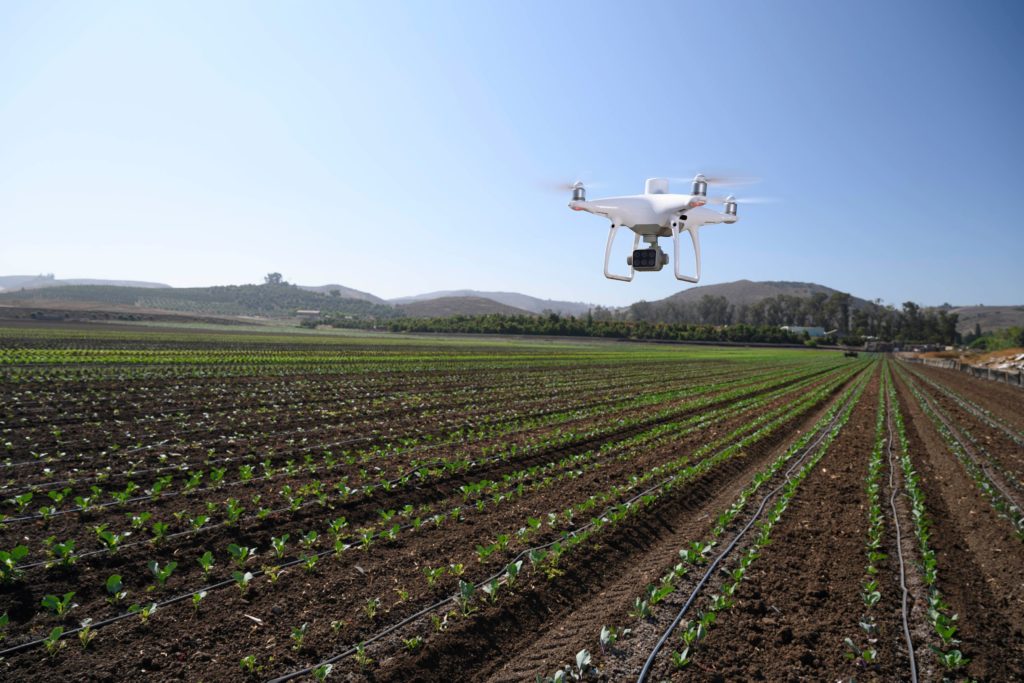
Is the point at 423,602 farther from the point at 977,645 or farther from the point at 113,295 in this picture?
the point at 113,295

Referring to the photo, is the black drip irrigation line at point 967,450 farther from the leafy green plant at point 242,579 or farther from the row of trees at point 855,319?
the row of trees at point 855,319

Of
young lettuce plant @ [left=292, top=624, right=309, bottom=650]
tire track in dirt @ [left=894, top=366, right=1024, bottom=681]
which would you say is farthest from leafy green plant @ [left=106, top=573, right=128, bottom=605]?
tire track in dirt @ [left=894, top=366, right=1024, bottom=681]

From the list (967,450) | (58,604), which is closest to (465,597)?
(58,604)

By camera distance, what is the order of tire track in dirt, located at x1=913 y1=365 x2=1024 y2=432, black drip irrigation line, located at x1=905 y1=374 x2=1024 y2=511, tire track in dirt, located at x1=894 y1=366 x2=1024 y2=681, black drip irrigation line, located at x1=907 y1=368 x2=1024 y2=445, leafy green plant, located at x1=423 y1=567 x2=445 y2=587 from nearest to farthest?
tire track in dirt, located at x1=894 y1=366 x2=1024 y2=681
leafy green plant, located at x1=423 y1=567 x2=445 y2=587
black drip irrigation line, located at x1=905 y1=374 x2=1024 y2=511
black drip irrigation line, located at x1=907 y1=368 x2=1024 y2=445
tire track in dirt, located at x1=913 y1=365 x2=1024 y2=432

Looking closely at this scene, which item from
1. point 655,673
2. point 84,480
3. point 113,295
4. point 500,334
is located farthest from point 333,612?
point 113,295

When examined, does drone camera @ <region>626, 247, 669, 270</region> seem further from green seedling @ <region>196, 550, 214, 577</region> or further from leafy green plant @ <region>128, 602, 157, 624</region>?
leafy green plant @ <region>128, 602, 157, 624</region>

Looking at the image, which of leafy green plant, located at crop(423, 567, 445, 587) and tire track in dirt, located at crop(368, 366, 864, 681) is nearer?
tire track in dirt, located at crop(368, 366, 864, 681)

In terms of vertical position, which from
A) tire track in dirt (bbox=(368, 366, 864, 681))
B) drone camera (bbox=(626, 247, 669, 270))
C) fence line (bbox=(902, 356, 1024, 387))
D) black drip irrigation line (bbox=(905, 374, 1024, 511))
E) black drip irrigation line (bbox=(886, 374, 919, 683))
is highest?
drone camera (bbox=(626, 247, 669, 270))
